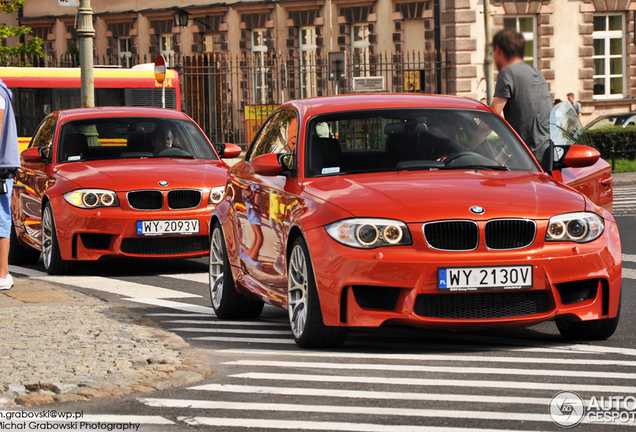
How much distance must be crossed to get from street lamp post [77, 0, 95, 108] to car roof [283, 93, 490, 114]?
11.9 m

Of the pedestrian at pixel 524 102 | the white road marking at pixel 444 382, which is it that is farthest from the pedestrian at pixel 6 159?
the white road marking at pixel 444 382

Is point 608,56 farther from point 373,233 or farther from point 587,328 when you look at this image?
point 373,233

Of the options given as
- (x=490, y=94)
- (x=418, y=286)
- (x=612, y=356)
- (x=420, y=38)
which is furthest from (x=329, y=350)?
(x=420, y=38)

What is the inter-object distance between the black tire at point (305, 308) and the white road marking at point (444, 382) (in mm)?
729

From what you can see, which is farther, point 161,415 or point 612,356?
point 612,356

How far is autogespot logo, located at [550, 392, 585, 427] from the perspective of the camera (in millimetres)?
5113

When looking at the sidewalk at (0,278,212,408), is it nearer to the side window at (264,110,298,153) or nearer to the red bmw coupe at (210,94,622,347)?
the red bmw coupe at (210,94,622,347)

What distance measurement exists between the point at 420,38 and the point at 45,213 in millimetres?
26429

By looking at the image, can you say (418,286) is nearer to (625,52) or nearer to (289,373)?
(289,373)

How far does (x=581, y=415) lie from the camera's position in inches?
206

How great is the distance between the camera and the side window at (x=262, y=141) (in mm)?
8953

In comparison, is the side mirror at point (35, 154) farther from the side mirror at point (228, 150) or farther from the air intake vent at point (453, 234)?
the air intake vent at point (453, 234)

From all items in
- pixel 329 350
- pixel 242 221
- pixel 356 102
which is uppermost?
pixel 356 102

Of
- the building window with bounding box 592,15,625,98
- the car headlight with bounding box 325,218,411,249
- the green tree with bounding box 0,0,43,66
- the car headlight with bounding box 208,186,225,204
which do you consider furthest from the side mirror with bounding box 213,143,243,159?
the building window with bounding box 592,15,625,98
